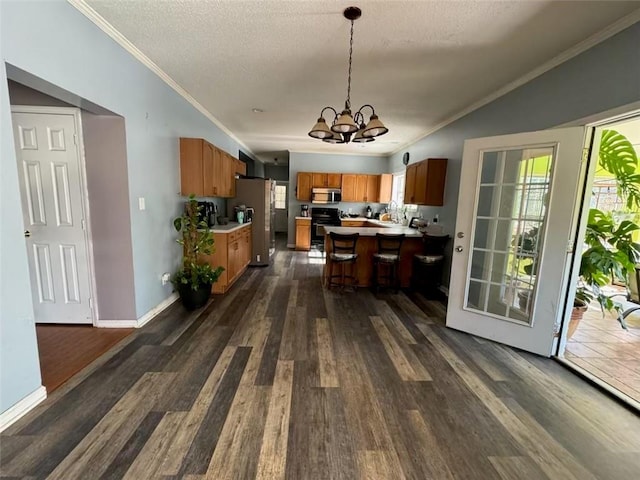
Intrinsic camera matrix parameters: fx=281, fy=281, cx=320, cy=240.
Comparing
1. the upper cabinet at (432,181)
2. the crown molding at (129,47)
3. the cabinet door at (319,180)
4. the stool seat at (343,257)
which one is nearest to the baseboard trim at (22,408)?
the crown molding at (129,47)

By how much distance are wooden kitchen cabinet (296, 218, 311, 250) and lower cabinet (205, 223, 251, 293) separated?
245 centimetres

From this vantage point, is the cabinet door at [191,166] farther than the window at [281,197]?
No

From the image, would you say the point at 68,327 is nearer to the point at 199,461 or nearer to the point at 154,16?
the point at 199,461

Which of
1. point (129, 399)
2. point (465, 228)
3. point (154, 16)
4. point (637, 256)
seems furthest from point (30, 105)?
point (637, 256)

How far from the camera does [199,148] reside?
3.83 m

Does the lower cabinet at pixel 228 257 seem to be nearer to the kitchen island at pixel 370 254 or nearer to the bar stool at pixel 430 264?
the kitchen island at pixel 370 254

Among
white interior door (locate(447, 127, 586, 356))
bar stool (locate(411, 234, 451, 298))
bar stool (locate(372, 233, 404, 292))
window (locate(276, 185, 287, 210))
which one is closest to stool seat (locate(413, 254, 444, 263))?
bar stool (locate(411, 234, 451, 298))

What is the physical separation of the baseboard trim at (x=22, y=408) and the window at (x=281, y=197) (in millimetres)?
9176

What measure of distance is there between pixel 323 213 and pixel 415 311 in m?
4.64

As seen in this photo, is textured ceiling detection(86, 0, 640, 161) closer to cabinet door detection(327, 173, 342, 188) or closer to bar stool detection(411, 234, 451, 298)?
bar stool detection(411, 234, 451, 298)

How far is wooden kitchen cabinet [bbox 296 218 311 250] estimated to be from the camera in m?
7.41

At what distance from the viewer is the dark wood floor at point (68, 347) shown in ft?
7.19

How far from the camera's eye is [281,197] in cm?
1080

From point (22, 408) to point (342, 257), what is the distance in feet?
11.2
